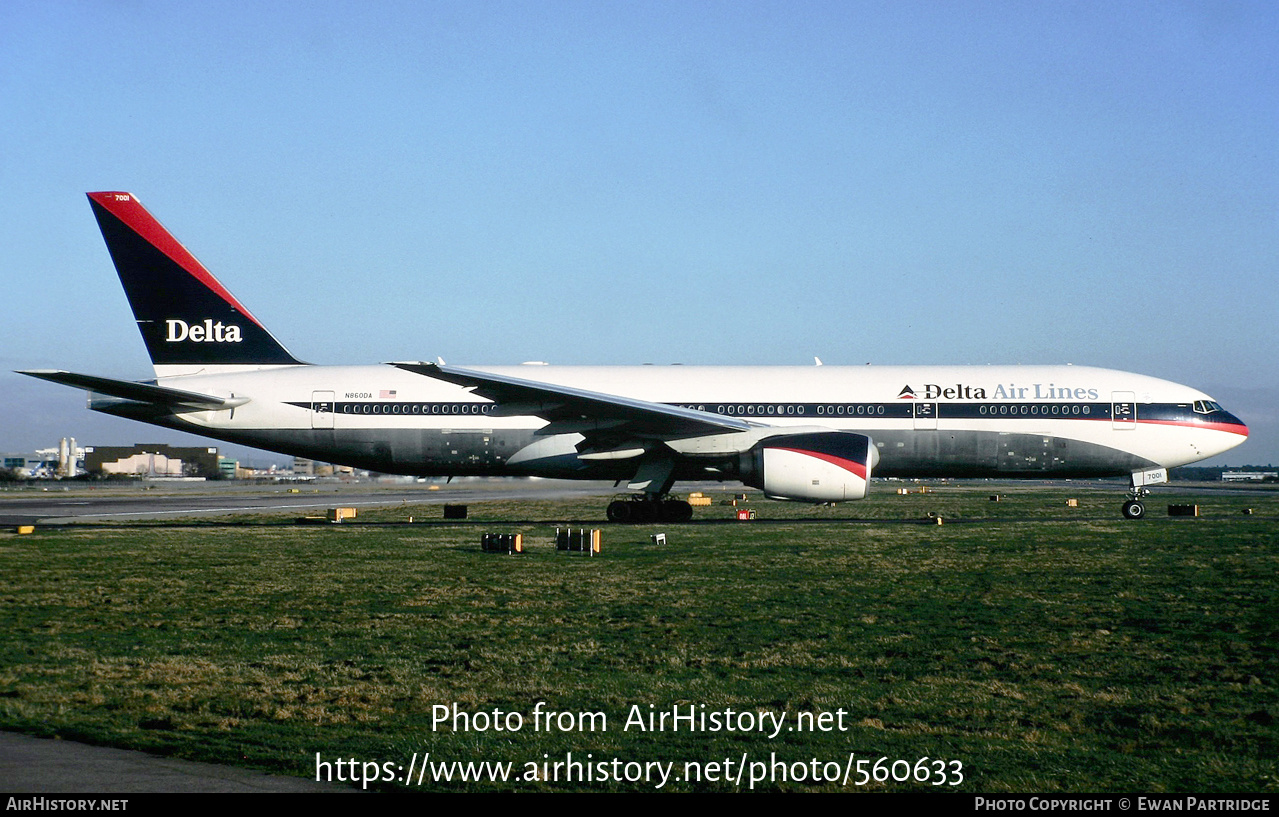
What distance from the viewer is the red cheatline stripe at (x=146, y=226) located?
2684cm

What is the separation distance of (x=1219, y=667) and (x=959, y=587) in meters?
5.02

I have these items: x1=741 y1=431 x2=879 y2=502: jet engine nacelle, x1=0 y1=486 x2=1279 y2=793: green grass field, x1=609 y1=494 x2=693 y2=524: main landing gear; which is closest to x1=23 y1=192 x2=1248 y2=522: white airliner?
x1=609 y1=494 x2=693 y2=524: main landing gear

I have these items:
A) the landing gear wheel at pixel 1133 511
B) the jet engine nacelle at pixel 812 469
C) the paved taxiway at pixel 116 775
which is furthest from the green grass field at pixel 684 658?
the landing gear wheel at pixel 1133 511

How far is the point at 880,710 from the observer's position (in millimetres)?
7250

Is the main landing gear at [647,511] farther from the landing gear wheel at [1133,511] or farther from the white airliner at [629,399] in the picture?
the landing gear wheel at [1133,511]

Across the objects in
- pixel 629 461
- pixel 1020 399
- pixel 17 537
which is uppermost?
pixel 1020 399

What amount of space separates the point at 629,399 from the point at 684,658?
16.8m

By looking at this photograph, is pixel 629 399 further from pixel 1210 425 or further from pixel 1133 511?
pixel 1210 425

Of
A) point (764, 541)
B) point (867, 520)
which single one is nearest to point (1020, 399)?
point (867, 520)

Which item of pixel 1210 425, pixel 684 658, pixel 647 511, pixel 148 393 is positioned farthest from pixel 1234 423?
pixel 148 393

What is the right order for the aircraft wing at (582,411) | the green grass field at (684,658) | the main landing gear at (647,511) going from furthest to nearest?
the main landing gear at (647,511) → the aircraft wing at (582,411) → the green grass field at (684,658)

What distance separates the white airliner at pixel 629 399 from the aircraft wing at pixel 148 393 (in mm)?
57

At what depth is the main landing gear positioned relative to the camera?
26.4m

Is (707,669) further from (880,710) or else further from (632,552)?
(632,552)
